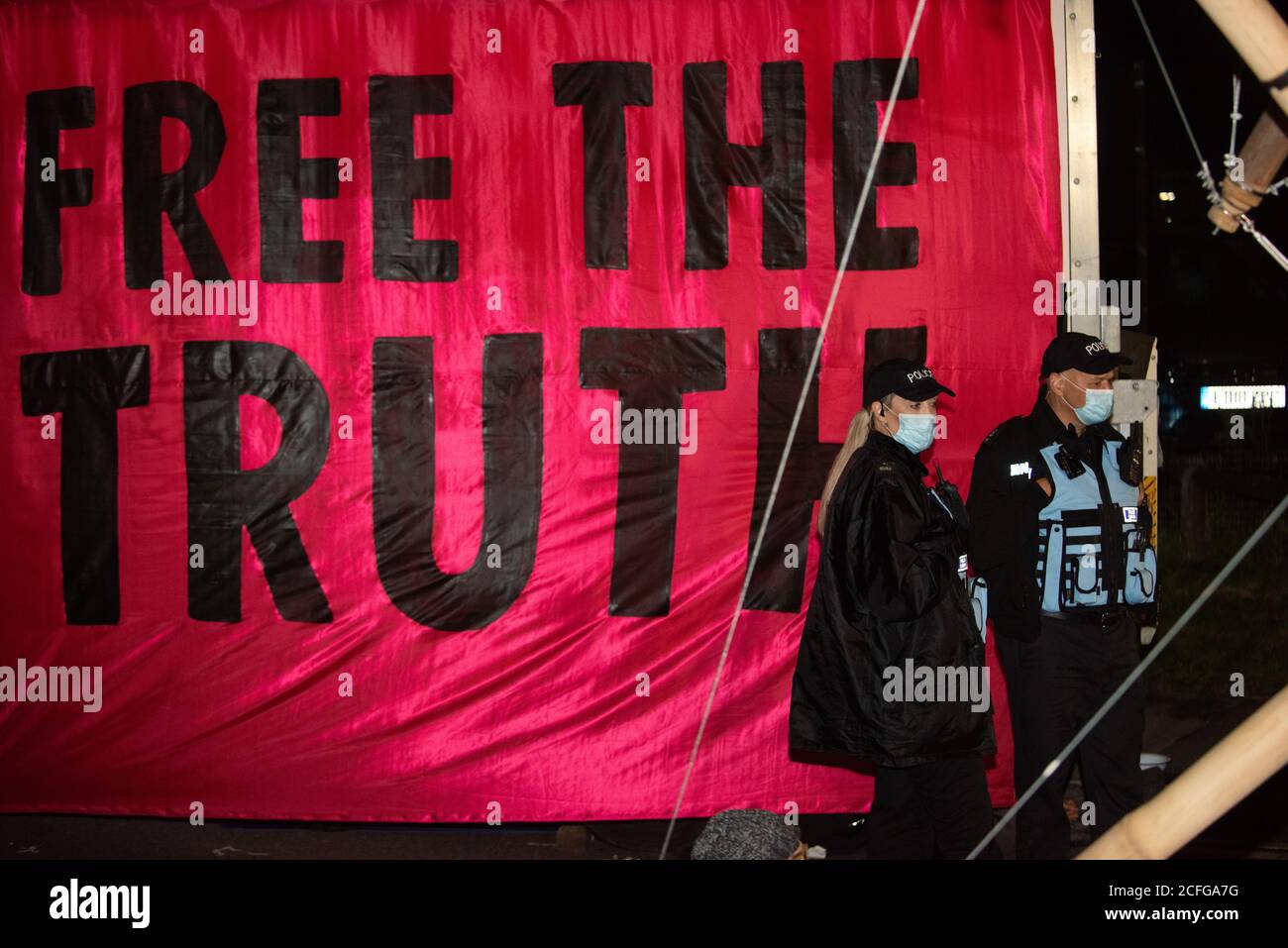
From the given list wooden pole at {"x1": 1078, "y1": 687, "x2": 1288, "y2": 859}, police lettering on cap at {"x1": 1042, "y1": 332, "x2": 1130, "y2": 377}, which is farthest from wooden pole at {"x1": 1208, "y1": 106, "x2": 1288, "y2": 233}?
wooden pole at {"x1": 1078, "y1": 687, "x2": 1288, "y2": 859}

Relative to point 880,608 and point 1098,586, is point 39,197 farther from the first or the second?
point 1098,586

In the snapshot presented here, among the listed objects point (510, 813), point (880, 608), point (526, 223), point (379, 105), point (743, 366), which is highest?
point (379, 105)

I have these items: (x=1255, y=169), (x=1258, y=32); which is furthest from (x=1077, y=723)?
(x=1258, y=32)

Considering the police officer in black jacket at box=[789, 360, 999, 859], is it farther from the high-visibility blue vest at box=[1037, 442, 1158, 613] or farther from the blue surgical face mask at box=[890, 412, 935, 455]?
the high-visibility blue vest at box=[1037, 442, 1158, 613]

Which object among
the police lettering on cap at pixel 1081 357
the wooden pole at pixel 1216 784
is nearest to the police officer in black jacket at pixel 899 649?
the police lettering on cap at pixel 1081 357

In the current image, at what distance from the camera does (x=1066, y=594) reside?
433 cm

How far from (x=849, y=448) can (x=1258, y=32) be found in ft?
6.63

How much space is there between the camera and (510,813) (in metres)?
5.56

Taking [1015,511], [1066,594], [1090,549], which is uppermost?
[1015,511]

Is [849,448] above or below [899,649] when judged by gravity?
above

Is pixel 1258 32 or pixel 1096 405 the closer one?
pixel 1258 32

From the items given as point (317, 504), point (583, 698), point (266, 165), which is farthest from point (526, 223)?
point (583, 698)

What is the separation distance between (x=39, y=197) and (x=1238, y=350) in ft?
104

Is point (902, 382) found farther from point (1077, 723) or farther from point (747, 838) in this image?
point (747, 838)
